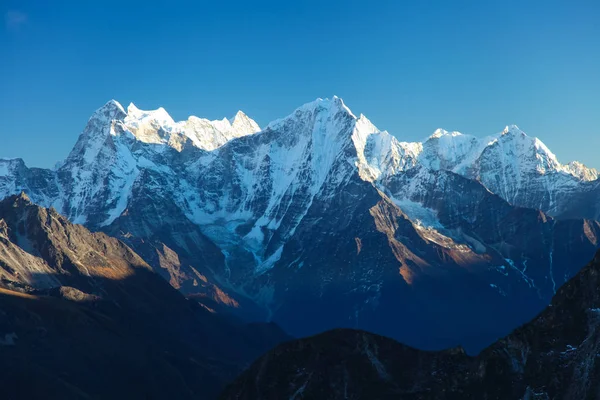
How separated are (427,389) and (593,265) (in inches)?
1248

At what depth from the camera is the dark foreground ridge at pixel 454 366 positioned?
14238 cm

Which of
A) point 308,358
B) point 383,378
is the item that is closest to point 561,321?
point 383,378

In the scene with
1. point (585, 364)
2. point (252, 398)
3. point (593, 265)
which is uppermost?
point (593, 265)

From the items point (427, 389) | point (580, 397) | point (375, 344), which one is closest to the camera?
point (580, 397)

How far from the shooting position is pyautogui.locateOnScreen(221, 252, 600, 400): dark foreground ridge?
142m

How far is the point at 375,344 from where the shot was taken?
163 meters

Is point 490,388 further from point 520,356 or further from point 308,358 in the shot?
point 308,358

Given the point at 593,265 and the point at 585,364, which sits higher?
the point at 593,265

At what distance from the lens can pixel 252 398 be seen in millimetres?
158250

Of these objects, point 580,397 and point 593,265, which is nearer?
Result: point 580,397

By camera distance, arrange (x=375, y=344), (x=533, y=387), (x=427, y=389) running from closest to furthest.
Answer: (x=533, y=387) → (x=427, y=389) → (x=375, y=344)

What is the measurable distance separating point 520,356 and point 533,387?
24.5 feet

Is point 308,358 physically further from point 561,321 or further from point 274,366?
point 561,321

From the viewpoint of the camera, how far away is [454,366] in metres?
156
